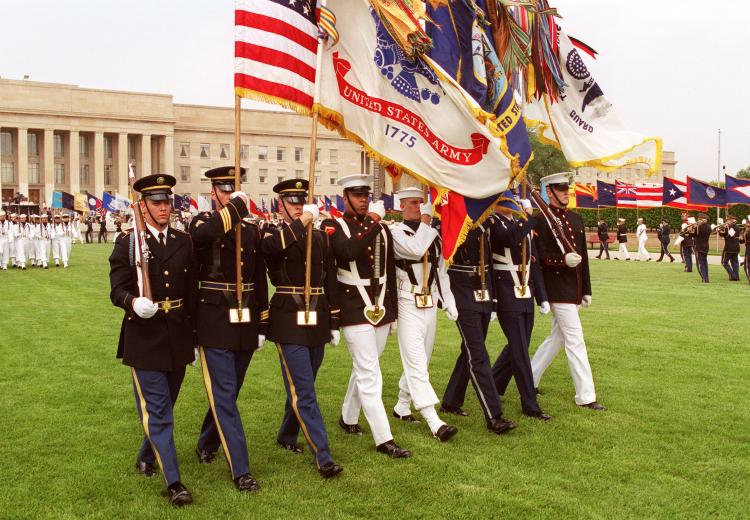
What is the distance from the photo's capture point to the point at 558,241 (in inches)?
340

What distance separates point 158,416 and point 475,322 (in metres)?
3.20

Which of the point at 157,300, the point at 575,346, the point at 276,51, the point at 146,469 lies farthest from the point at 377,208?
the point at 146,469

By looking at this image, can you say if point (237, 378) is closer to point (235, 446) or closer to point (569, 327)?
point (235, 446)

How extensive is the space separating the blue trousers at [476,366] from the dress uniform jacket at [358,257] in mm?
926

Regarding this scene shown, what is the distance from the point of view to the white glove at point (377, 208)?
6.96 m

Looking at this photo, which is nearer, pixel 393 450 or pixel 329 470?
pixel 329 470

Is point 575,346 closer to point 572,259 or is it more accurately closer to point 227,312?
point 572,259

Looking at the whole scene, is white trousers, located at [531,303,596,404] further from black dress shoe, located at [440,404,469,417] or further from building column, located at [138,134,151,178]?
building column, located at [138,134,151,178]

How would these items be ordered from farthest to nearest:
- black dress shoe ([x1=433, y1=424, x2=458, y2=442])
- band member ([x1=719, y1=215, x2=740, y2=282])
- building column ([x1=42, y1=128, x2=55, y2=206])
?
building column ([x1=42, y1=128, x2=55, y2=206]) < band member ([x1=719, y1=215, x2=740, y2=282]) < black dress shoe ([x1=433, y1=424, x2=458, y2=442])

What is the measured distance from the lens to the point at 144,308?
541cm

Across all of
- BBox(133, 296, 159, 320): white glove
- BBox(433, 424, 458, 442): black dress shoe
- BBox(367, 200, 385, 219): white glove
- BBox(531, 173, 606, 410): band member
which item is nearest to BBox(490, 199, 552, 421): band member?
BBox(531, 173, 606, 410): band member

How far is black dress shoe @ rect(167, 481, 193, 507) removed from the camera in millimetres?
5480

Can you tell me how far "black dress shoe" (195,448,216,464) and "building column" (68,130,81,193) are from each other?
9330cm

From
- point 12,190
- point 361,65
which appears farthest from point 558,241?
point 12,190
